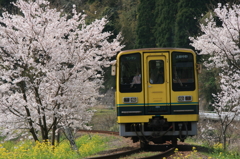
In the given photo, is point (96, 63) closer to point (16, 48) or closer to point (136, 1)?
point (16, 48)

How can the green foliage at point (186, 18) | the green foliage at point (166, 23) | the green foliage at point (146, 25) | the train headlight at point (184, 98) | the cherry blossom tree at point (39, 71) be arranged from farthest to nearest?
1. the green foliage at point (146, 25)
2. the green foliage at point (166, 23)
3. the green foliage at point (186, 18)
4. the cherry blossom tree at point (39, 71)
5. the train headlight at point (184, 98)

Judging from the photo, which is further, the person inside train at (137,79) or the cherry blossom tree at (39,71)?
the cherry blossom tree at (39,71)

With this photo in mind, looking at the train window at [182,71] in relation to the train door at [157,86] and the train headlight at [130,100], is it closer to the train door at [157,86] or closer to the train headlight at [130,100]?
the train door at [157,86]

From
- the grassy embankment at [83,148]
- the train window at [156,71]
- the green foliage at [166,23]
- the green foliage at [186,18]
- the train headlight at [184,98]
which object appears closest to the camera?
the grassy embankment at [83,148]

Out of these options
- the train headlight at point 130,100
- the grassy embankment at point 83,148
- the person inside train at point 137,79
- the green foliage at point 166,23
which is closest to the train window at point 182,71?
the person inside train at point 137,79

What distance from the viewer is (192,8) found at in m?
35.4

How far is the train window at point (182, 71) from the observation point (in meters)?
11.9

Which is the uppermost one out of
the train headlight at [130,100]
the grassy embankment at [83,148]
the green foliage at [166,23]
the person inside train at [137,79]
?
the green foliage at [166,23]

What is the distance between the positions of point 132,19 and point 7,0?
43.5ft

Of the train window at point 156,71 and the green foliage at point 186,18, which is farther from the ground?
the green foliage at point 186,18

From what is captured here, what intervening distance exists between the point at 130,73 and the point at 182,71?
4.74 ft

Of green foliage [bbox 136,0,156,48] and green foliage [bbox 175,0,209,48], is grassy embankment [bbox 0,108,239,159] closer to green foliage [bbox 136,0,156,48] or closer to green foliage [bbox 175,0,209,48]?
green foliage [bbox 136,0,156,48]

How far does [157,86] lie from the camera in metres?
11.9

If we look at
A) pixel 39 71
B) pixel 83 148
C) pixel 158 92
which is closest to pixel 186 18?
pixel 39 71
